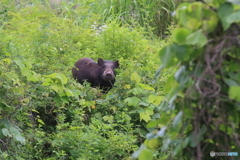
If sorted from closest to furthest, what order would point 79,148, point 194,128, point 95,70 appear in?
point 194,128 < point 79,148 < point 95,70

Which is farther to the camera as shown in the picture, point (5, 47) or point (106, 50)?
point (106, 50)

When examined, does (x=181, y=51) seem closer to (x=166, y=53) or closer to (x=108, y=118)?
(x=166, y=53)

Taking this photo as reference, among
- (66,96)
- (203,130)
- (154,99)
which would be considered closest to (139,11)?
(66,96)

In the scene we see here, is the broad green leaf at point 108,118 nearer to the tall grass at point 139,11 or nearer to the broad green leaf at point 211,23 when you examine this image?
the broad green leaf at point 211,23

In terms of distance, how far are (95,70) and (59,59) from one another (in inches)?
63.8

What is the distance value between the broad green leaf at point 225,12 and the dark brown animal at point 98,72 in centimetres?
625

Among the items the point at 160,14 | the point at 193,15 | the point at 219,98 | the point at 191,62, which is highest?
the point at 193,15

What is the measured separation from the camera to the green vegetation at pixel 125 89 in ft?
6.30

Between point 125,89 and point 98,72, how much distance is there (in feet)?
5.46

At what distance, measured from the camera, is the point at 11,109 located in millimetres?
4957

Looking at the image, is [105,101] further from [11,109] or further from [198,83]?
[198,83]

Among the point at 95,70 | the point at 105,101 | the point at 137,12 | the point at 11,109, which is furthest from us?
the point at 137,12

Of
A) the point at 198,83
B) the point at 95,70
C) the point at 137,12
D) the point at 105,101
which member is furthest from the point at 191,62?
the point at 137,12

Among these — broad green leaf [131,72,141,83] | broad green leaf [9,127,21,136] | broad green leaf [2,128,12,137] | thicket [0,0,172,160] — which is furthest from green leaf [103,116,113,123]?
broad green leaf [2,128,12,137]
